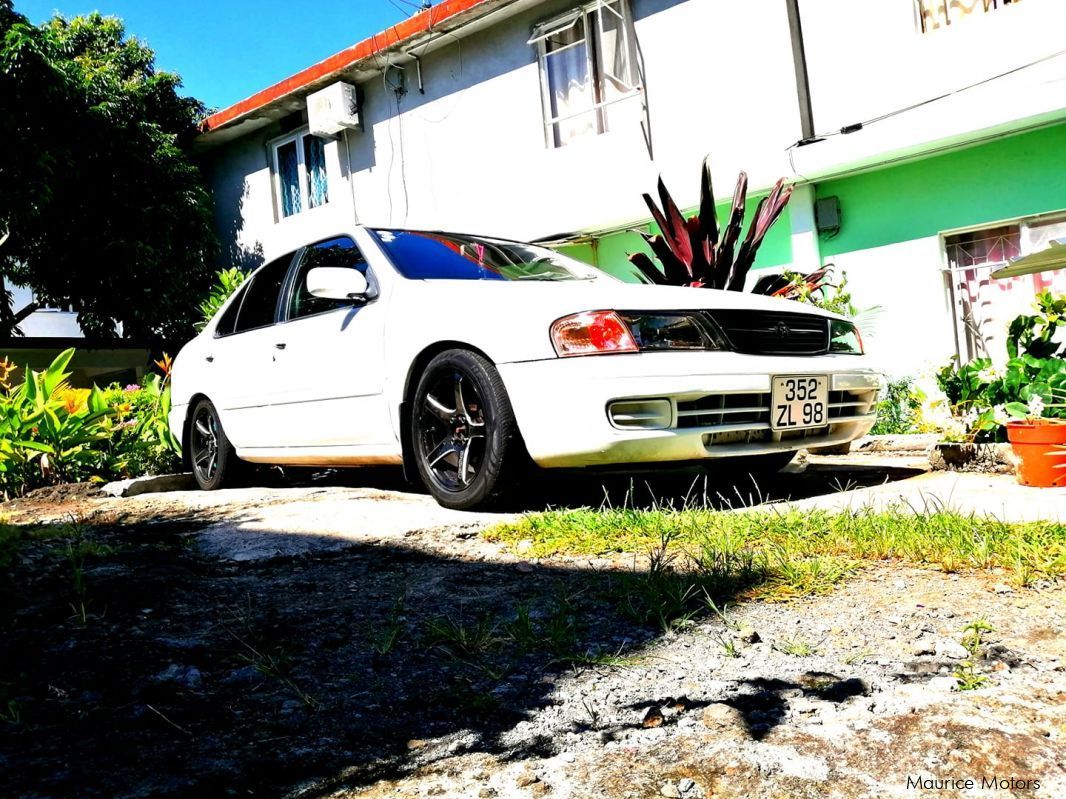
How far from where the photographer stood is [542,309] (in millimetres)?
3832

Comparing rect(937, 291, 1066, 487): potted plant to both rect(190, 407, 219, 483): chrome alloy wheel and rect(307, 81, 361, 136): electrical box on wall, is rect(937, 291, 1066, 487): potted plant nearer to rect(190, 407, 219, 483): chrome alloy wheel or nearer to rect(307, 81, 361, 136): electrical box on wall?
rect(190, 407, 219, 483): chrome alloy wheel

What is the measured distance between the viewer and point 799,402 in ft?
13.5

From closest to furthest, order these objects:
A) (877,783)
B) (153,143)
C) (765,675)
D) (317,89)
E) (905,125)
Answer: (877,783) → (765,675) → (905,125) → (317,89) → (153,143)

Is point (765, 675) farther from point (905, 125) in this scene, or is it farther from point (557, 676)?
point (905, 125)

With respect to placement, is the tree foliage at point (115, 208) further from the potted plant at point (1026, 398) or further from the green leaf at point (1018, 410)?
the green leaf at point (1018, 410)

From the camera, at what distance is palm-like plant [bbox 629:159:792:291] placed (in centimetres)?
745

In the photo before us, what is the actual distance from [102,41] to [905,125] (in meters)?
14.7

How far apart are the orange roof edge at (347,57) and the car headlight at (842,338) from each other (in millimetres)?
8557

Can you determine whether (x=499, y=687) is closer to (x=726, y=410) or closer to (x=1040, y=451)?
(x=726, y=410)

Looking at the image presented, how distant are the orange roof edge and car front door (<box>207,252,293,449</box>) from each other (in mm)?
7348

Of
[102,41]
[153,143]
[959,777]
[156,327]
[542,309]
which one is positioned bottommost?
[959,777]

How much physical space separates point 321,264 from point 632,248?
6.45 m

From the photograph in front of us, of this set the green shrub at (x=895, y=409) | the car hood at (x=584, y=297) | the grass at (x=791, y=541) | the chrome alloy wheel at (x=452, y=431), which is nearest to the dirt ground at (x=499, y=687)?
the grass at (x=791, y=541)

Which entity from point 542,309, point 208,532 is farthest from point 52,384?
point 542,309
